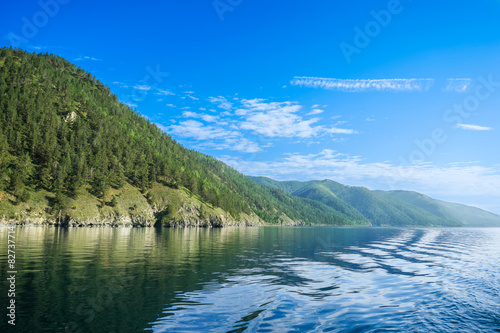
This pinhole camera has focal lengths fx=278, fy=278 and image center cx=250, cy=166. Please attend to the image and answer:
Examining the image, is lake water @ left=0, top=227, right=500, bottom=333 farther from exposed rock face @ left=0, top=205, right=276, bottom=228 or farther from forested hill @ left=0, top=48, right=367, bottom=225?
forested hill @ left=0, top=48, right=367, bottom=225

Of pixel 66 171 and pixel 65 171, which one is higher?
pixel 66 171

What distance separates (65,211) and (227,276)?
126 metres

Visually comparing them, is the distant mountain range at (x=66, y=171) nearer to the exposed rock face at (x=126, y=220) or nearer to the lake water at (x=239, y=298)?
the exposed rock face at (x=126, y=220)

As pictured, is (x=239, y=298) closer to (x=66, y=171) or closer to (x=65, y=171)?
(x=65, y=171)

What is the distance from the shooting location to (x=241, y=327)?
14.8 meters

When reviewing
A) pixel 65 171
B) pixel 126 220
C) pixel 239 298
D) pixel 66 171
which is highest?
pixel 66 171

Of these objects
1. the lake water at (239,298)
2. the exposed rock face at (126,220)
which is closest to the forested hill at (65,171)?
the exposed rock face at (126,220)

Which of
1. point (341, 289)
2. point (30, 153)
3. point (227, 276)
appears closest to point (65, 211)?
point (30, 153)

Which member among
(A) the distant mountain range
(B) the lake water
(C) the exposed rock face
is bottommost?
(C) the exposed rock face

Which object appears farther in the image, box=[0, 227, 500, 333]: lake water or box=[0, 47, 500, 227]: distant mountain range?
box=[0, 47, 500, 227]: distant mountain range

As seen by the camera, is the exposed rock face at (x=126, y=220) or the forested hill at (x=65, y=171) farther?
the forested hill at (x=65, y=171)

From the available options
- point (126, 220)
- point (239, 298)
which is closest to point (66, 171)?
point (126, 220)

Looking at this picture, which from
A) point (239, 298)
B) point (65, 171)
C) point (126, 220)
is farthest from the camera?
point (126, 220)

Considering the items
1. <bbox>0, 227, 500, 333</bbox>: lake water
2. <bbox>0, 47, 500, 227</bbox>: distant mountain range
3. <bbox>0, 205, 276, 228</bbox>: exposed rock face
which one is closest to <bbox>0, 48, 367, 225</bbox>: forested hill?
<bbox>0, 47, 500, 227</bbox>: distant mountain range
